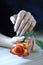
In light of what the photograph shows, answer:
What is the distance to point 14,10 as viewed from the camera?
3.18ft

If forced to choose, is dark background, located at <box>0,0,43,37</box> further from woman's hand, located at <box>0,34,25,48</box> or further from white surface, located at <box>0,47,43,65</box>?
white surface, located at <box>0,47,43,65</box>

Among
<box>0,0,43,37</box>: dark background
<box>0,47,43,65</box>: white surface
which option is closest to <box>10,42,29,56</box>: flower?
<box>0,47,43,65</box>: white surface

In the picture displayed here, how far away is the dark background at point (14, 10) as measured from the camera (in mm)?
→ 939

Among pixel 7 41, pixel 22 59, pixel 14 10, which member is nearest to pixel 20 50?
pixel 22 59

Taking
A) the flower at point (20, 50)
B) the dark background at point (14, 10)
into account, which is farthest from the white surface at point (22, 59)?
the dark background at point (14, 10)

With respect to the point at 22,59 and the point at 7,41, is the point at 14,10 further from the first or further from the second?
the point at 22,59

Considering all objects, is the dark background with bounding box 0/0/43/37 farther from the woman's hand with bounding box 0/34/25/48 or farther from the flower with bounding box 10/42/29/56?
the flower with bounding box 10/42/29/56

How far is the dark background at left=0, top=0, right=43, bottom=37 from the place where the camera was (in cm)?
94

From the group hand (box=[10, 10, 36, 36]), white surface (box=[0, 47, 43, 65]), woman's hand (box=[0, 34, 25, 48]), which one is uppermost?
hand (box=[10, 10, 36, 36])

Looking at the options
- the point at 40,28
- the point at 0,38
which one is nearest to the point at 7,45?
the point at 0,38

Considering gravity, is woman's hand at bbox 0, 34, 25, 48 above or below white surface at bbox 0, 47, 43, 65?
above

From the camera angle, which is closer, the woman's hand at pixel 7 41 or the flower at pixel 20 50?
the flower at pixel 20 50

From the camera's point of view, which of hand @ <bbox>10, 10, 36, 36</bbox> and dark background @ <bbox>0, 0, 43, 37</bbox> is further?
dark background @ <bbox>0, 0, 43, 37</bbox>

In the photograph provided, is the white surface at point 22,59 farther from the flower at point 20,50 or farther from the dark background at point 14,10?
the dark background at point 14,10
